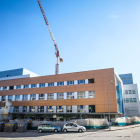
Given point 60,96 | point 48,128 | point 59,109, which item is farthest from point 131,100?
point 48,128

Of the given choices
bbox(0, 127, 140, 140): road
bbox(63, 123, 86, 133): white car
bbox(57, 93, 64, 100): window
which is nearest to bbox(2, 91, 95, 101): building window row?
bbox(57, 93, 64, 100): window

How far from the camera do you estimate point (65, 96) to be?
143ft

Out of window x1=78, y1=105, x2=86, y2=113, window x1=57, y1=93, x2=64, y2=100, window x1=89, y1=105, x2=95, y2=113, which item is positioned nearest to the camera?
window x1=89, y1=105, x2=95, y2=113

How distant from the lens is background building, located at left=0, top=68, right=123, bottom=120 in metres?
39.4

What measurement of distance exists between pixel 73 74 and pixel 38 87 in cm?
1241

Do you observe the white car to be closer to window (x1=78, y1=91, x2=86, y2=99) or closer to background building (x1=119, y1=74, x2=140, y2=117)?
window (x1=78, y1=91, x2=86, y2=99)

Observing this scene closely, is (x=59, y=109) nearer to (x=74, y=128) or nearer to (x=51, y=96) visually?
(x=51, y=96)

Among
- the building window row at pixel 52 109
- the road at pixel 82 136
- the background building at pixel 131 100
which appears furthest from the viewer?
the background building at pixel 131 100

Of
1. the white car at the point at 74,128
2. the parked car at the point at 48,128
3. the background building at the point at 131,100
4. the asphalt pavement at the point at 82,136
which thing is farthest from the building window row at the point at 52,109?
the background building at the point at 131,100

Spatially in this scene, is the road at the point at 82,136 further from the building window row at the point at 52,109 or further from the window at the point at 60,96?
the window at the point at 60,96

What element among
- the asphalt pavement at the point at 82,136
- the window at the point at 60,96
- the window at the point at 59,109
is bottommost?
the asphalt pavement at the point at 82,136

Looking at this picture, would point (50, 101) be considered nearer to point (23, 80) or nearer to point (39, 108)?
point (39, 108)

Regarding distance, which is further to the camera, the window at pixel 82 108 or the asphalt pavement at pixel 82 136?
the window at pixel 82 108

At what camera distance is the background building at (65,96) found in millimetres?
39438
